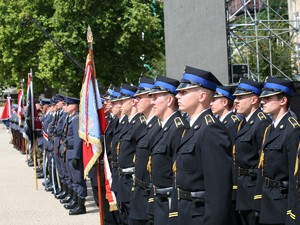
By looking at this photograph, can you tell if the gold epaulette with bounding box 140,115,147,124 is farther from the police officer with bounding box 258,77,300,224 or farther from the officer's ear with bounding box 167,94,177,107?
the police officer with bounding box 258,77,300,224

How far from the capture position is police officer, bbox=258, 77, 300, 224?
5535 millimetres

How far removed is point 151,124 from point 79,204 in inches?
212

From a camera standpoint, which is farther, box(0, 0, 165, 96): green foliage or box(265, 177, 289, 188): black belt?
box(0, 0, 165, 96): green foliage

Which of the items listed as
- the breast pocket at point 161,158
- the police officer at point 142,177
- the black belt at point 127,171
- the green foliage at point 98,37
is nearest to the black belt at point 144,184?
the police officer at point 142,177

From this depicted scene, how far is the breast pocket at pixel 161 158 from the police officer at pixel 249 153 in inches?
45.9

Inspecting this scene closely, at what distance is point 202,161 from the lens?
15.4 feet

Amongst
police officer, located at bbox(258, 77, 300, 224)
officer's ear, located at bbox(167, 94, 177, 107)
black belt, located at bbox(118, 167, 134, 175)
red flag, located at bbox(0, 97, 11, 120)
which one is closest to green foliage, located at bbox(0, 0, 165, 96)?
red flag, located at bbox(0, 97, 11, 120)

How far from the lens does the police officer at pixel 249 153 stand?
6.48m

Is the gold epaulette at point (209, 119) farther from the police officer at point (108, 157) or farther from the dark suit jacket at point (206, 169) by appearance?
the police officer at point (108, 157)

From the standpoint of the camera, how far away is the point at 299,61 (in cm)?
1808

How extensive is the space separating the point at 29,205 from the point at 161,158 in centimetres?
774

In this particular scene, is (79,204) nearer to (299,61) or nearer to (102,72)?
(299,61)

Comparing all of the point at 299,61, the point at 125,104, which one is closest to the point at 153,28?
the point at 299,61

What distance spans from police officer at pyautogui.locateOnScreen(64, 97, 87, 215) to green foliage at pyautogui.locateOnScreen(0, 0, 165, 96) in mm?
14286
